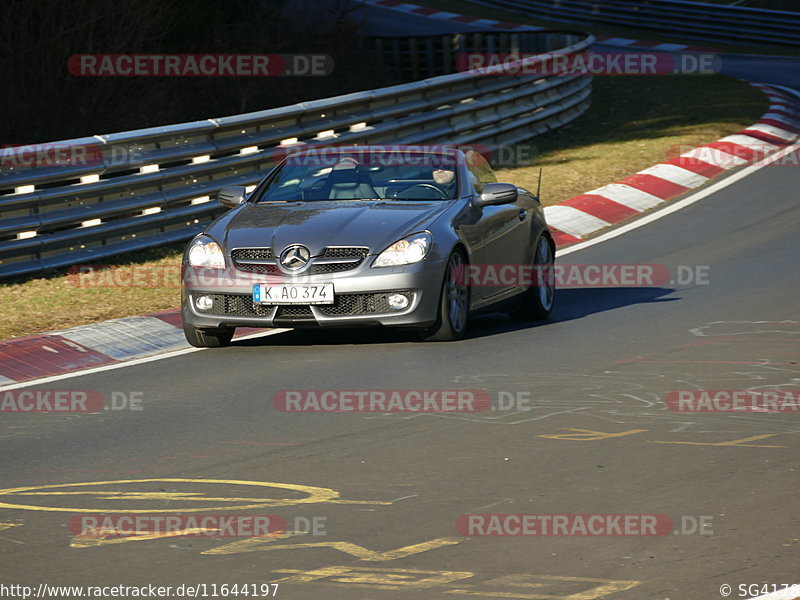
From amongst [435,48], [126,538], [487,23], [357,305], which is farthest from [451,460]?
[487,23]

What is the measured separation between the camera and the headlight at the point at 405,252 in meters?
10.1

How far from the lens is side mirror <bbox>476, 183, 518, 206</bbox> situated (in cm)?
1089

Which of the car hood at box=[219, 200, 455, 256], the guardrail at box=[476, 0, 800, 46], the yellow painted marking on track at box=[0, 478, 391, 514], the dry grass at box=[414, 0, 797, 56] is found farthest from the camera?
the guardrail at box=[476, 0, 800, 46]

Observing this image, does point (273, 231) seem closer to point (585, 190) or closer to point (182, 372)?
point (182, 372)

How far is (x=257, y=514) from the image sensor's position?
611cm

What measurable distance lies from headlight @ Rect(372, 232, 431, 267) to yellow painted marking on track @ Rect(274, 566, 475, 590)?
481 cm

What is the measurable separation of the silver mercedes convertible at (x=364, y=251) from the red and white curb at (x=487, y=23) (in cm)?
2630

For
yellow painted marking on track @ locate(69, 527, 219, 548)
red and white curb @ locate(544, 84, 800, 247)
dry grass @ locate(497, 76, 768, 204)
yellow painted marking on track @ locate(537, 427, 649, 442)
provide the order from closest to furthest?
yellow painted marking on track @ locate(69, 527, 219, 548), yellow painted marking on track @ locate(537, 427, 649, 442), red and white curb @ locate(544, 84, 800, 247), dry grass @ locate(497, 76, 768, 204)

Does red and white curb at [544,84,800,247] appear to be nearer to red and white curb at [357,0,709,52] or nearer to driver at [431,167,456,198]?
driver at [431,167,456,198]

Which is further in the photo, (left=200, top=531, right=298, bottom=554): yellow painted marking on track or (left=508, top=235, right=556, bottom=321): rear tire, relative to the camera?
(left=508, top=235, right=556, bottom=321): rear tire

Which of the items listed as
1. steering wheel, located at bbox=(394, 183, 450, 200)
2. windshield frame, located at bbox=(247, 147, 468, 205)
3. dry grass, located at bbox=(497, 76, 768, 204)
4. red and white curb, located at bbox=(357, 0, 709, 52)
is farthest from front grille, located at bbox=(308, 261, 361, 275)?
red and white curb, located at bbox=(357, 0, 709, 52)

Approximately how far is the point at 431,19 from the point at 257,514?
39.7m

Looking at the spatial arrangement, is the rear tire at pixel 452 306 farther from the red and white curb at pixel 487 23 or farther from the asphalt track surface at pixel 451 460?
the red and white curb at pixel 487 23

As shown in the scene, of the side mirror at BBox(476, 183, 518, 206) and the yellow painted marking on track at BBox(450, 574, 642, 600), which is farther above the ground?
the side mirror at BBox(476, 183, 518, 206)
